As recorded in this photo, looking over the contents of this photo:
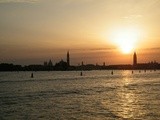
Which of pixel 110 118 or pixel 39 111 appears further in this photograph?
pixel 39 111

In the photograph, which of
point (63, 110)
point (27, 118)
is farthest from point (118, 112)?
point (27, 118)

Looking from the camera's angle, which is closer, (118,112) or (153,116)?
(153,116)

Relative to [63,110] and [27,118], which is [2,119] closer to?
[27,118]

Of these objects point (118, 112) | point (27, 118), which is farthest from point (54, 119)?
point (118, 112)

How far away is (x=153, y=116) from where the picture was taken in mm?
32031

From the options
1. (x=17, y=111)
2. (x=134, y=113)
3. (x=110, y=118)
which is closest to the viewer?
(x=110, y=118)

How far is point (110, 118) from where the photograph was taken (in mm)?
31406

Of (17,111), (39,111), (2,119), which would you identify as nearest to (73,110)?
(39,111)

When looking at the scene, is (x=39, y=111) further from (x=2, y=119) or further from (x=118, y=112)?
(x=118, y=112)

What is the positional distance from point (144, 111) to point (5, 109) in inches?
585

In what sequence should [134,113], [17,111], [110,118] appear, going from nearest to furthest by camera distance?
1. [110,118]
2. [134,113]
3. [17,111]

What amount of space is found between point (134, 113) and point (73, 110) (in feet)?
22.0

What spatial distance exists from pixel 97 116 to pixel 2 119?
8.53 m

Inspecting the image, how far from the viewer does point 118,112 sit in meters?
35.0
